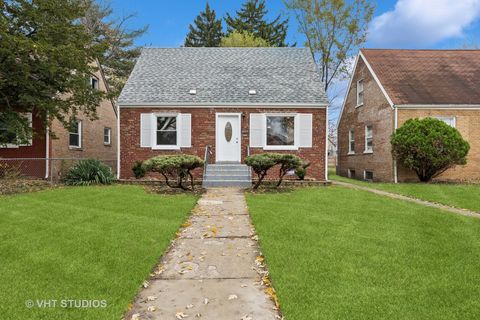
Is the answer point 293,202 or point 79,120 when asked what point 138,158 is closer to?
point 79,120

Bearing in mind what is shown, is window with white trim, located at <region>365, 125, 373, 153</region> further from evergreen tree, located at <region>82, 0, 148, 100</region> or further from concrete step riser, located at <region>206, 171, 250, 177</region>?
evergreen tree, located at <region>82, 0, 148, 100</region>

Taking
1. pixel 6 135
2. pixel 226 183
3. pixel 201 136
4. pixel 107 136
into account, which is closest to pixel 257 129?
pixel 201 136

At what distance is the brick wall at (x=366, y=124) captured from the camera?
17175mm

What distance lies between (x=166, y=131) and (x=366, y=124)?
10.9 metres

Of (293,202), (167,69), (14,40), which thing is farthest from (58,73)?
(293,202)

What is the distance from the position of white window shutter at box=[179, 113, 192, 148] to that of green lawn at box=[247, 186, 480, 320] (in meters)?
7.39

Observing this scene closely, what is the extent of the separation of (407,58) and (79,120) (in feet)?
60.3

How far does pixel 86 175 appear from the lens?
13.6 m

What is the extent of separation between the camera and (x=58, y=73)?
43.2 feet

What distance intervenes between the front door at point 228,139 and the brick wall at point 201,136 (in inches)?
9.1

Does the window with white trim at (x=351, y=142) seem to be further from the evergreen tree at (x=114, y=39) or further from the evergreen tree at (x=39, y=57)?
the evergreen tree at (x=114, y=39)

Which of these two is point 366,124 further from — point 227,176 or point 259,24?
point 259,24

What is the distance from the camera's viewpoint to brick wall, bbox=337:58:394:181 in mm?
17175

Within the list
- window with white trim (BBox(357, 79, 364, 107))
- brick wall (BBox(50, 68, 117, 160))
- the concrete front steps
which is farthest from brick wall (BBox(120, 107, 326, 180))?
window with white trim (BBox(357, 79, 364, 107))
